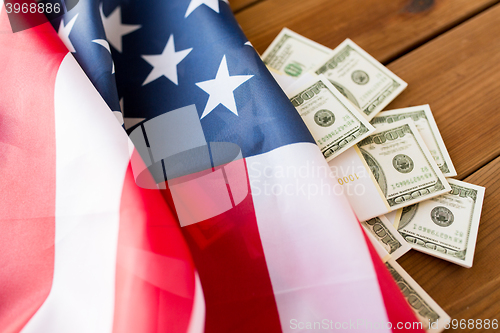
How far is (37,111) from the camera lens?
435 mm

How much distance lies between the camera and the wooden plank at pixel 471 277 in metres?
0.48

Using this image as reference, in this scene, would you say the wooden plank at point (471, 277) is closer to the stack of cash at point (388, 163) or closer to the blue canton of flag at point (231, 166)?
the stack of cash at point (388, 163)

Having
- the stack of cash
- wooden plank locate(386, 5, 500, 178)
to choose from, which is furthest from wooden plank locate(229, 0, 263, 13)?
wooden plank locate(386, 5, 500, 178)

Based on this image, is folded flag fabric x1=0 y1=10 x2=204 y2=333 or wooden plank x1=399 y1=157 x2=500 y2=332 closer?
folded flag fabric x1=0 y1=10 x2=204 y2=333

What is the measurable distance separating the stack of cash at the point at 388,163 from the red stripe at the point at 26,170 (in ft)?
1.32

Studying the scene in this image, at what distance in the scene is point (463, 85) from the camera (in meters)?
0.64

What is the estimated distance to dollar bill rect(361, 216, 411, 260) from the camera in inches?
20.3

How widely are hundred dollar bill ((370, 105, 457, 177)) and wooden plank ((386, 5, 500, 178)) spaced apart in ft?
0.06

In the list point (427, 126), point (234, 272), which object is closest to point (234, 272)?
point (234, 272)

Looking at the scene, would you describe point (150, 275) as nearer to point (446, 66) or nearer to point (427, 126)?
point (427, 126)

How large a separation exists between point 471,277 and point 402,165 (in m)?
0.21

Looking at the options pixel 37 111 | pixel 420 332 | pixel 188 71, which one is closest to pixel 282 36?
pixel 188 71

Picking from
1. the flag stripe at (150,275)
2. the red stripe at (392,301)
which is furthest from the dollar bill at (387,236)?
the flag stripe at (150,275)

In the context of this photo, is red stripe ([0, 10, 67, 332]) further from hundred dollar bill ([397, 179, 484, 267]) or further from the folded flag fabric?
hundred dollar bill ([397, 179, 484, 267])
